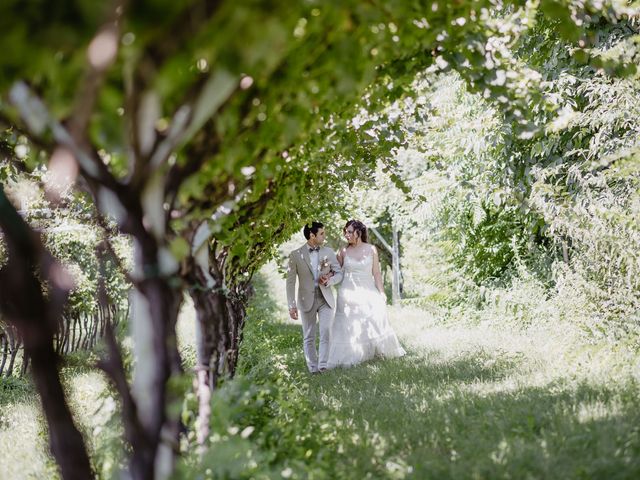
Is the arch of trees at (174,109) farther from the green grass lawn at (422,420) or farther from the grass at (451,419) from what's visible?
the grass at (451,419)

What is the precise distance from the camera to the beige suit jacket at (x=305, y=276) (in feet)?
31.7

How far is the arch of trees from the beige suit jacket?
519 cm

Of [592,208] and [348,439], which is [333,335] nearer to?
[592,208]

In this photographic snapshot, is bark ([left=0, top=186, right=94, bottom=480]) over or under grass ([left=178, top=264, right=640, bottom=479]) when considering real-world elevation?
over

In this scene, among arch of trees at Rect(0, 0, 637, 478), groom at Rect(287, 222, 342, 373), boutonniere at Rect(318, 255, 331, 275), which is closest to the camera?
arch of trees at Rect(0, 0, 637, 478)

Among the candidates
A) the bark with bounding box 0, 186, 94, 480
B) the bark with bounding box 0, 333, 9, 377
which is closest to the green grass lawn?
the bark with bounding box 0, 186, 94, 480

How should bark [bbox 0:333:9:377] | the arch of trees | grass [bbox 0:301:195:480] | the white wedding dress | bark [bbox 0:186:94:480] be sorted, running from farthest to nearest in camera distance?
bark [bbox 0:333:9:377], the white wedding dress, grass [bbox 0:301:195:480], bark [bbox 0:186:94:480], the arch of trees

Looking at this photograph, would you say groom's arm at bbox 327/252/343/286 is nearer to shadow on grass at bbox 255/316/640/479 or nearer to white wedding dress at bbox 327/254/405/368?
white wedding dress at bbox 327/254/405/368

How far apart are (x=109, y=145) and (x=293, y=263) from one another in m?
7.60

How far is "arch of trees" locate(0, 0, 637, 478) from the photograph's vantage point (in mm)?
1932

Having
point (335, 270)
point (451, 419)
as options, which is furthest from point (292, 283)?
point (451, 419)

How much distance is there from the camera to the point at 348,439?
4.80 metres

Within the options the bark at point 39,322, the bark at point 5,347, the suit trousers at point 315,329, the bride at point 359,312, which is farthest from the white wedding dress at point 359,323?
the bark at point 39,322

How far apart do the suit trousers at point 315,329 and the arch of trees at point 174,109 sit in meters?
5.46
